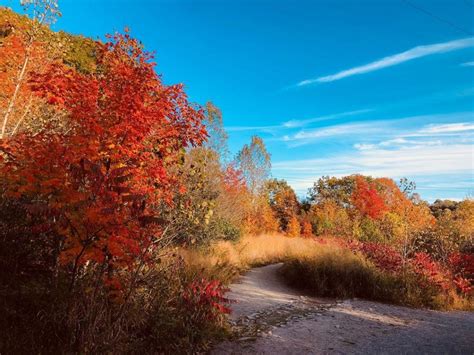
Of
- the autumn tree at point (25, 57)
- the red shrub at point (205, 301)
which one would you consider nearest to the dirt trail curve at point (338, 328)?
the red shrub at point (205, 301)

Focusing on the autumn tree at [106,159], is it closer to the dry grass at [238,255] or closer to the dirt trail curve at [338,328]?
the dirt trail curve at [338,328]

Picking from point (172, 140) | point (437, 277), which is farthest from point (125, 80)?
point (437, 277)

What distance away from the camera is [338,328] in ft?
18.6

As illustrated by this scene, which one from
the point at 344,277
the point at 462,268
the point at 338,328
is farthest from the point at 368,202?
the point at 338,328

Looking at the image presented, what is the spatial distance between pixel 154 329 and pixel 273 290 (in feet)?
16.5

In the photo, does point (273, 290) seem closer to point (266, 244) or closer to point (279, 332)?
point (279, 332)

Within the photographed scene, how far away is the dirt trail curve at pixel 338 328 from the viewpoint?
4.74 metres

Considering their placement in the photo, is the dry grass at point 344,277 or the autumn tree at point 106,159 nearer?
the autumn tree at point 106,159

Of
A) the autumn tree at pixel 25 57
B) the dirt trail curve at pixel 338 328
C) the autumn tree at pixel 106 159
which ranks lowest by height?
the dirt trail curve at pixel 338 328

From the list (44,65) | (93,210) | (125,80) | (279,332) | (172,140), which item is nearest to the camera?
(93,210)

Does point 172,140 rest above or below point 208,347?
above

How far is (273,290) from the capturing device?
8.91m

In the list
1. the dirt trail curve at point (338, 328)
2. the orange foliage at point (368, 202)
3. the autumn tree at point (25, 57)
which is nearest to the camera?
the dirt trail curve at point (338, 328)

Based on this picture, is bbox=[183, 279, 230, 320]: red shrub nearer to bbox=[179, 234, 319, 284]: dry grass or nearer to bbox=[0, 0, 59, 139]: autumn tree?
bbox=[179, 234, 319, 284]: dry grass
